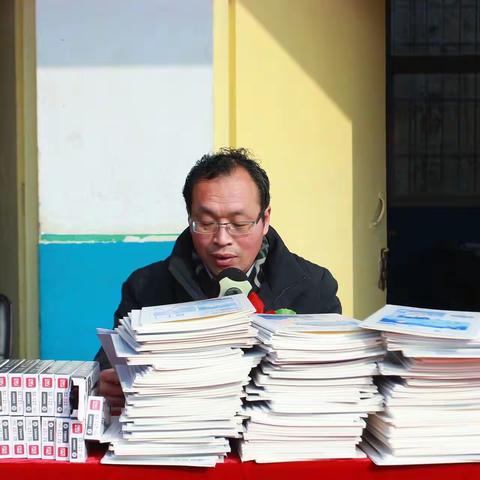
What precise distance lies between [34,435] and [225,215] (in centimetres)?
82

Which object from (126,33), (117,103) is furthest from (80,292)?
(126,33)

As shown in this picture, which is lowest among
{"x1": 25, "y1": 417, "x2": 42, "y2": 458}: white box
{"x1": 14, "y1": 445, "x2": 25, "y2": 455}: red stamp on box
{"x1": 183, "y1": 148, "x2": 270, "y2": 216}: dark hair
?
{"x1": 14, "y1": 445, "x2": 25, "y2": 455}: red stamp on box

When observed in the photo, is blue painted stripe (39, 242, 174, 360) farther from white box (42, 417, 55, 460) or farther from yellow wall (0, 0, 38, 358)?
white box (42, 417, 55, 460)

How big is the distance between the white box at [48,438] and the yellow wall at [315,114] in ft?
7.80

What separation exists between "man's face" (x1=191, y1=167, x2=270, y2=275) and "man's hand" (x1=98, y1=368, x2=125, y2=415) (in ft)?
1.81

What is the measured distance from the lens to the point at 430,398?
1.68m

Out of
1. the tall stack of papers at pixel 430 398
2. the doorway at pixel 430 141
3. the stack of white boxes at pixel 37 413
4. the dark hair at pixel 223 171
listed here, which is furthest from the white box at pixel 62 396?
the doorway at pixel 430 141

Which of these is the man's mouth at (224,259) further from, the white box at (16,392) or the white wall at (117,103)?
the white wall at (117,103)

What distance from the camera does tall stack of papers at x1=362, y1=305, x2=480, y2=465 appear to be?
1.66 meters

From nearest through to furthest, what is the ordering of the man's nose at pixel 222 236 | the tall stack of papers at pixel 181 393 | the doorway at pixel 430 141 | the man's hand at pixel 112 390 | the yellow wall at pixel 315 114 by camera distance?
the tall stack of papers at pixel 181 393 → the man's hand at pixel 112 390 → the man's nose at pixel 222 236 → the yellow wall at pixel 315 114 → the doorway at pixel 430 141

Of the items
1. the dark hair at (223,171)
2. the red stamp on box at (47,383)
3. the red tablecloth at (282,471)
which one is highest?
the dark hair at (223,171)

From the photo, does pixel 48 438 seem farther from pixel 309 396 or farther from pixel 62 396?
pixel 309 396

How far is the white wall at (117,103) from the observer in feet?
12.7

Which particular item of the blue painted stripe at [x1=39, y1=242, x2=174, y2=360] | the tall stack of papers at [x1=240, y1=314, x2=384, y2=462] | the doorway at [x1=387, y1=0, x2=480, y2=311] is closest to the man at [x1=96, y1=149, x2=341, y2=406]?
the tall stack of papers at [x1=240, y1=314, x2=384, y2=462]
